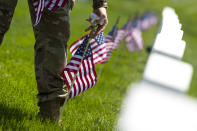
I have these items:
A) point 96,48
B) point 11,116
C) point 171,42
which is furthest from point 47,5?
point 96,48

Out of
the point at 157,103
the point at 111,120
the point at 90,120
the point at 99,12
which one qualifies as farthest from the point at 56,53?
the point at 157,103

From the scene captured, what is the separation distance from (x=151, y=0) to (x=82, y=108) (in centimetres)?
8672

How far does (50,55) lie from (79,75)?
0.66 meters

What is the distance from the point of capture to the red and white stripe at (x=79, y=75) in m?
3.61

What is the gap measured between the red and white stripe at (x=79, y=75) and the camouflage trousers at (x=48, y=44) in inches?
6.7

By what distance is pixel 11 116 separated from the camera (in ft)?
11.0

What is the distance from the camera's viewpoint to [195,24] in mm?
57656

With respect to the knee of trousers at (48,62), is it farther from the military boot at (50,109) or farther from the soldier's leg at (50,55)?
the military boot at (50,109)

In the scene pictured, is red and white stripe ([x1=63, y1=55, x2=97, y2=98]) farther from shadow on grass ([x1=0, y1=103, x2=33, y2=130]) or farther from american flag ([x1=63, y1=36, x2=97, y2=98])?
shadow on grass ([x1=0, y1=103, x2=33, y2=130])

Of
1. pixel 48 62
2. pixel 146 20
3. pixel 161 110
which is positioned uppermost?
pixel 161 110

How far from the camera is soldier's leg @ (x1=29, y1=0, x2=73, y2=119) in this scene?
3.38 meters

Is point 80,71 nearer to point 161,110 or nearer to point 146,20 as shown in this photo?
point 161,110

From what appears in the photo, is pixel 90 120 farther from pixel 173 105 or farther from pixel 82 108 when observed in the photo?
pixel 173 105

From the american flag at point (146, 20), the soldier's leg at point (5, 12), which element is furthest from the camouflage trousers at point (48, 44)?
the american flag at point (146, 20)
